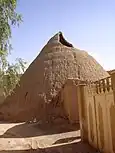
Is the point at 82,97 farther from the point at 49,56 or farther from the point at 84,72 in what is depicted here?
the point at 49,56

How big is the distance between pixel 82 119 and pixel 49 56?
18.0 m

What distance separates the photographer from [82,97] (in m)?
19.0

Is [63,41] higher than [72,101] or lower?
higher

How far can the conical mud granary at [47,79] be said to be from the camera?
1198 inches

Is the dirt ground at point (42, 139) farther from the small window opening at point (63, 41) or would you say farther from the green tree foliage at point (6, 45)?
the small window opening at point (63, 41)

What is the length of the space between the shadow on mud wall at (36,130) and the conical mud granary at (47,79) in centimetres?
276

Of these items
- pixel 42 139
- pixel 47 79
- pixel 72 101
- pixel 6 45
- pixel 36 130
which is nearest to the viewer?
pixel 6 45

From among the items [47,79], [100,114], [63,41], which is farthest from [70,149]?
[63,41]

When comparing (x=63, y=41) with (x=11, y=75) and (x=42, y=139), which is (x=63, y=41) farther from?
(x=11, y=75)

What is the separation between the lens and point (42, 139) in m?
20.6

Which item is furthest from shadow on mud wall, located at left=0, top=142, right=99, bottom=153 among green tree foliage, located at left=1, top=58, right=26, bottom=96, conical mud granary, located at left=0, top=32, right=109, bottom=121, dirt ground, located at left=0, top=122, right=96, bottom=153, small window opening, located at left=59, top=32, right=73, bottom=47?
small window opening, located at left=59, top=32, right=73, bottom=47

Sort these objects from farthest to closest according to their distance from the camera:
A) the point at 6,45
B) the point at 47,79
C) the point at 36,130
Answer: the point at 47,79, the point at 36,130, the point at 6,45

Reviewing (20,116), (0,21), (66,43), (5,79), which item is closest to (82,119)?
(5,79)

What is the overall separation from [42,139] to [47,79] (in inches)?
501
